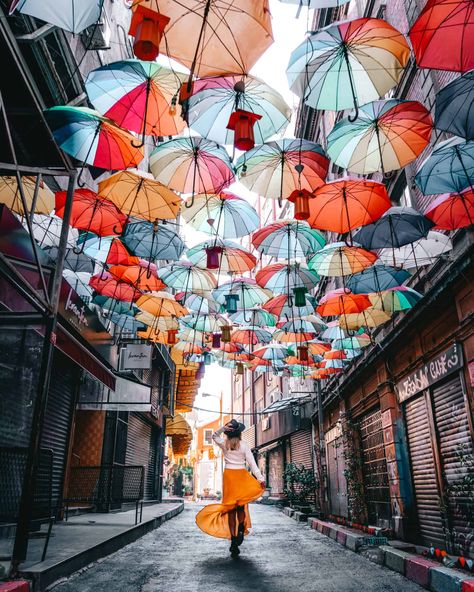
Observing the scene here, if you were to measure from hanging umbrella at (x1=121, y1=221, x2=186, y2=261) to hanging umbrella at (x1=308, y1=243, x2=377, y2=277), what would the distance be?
289cm

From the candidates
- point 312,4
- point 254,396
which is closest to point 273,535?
point 312,4

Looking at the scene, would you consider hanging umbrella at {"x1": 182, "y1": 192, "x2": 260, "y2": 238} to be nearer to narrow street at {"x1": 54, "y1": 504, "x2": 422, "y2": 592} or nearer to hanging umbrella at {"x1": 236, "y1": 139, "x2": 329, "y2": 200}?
hanging umbrella at {"x1": 236, "y1": 139, "x2": 329, "y2": 200}

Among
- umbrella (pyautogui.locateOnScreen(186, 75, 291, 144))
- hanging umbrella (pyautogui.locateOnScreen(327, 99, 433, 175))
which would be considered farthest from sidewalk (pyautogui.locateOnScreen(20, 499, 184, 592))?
hanging umbrella (pyautogui.locateOnScreen(327, 99, 433, 175))

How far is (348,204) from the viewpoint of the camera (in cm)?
699

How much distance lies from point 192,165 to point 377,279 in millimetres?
4334

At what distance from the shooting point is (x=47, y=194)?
8211mm

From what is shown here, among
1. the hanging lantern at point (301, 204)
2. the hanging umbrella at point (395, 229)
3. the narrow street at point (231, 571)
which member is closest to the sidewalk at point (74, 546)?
the narrow street at point (231, 571)

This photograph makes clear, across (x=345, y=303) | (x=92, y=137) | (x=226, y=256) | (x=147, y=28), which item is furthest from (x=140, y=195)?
(x=345, y=303)

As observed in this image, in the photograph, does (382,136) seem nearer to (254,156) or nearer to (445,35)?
(445,35)

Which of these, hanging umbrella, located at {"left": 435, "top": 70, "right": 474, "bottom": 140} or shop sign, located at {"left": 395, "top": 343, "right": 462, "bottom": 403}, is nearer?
hanging umbrella, located at {"left": 435, "top": 70, "right": 474, "bottom": 140}

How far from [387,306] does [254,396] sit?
109 ft

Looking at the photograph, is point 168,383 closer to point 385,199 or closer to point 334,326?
point 334,326

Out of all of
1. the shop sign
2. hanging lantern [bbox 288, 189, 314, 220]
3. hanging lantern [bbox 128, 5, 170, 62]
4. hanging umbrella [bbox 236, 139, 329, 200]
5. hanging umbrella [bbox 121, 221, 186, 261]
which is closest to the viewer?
hanging lantern [bbox 128, 5, 170, 62]

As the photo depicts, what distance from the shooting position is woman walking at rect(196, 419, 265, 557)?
6.76 m
